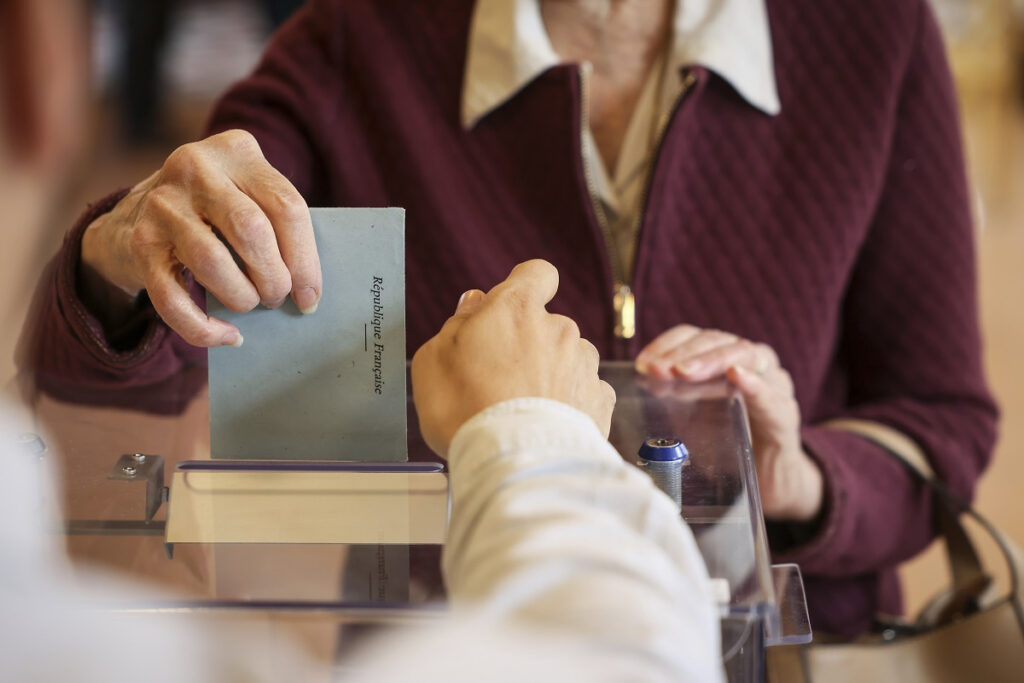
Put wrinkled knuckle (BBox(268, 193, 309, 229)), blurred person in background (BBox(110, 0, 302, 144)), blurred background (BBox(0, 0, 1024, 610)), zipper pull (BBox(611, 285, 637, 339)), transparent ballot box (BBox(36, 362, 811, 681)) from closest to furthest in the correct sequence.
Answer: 1. transparent ballot box (BBox(36, 362, 811, 681))
2. wrinkled knuckle (BBox(268, 193, 309, 229))
3. zipper pull (BBox(611, 285, 637, 339))
4. blurred background (BBox(0, 0, 1024, 610))
5. blurred person in background (BBox(110, 0, 302, 144))

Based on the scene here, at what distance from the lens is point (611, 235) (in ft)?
3.22

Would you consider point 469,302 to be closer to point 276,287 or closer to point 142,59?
point 276,287

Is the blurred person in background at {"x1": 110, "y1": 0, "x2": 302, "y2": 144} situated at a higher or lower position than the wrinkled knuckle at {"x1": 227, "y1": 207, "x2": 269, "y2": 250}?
higher

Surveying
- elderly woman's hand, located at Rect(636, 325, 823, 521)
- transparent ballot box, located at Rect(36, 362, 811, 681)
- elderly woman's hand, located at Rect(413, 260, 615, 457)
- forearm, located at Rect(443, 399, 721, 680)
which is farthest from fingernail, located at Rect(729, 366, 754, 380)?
forearm, located at Rect(443, 399, 721, 680)

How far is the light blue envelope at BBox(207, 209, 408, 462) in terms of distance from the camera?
0.59 meters

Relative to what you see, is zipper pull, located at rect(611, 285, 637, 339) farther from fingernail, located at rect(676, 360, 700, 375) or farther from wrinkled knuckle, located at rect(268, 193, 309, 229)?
wrinkled knuckle, located at rect(268, 193, 309, 229)

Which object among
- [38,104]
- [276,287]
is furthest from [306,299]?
[38,104]

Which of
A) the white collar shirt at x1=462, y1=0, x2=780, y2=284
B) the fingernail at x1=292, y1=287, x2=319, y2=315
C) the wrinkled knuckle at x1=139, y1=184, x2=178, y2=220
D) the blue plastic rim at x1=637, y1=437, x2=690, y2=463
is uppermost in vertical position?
the white collar shirt at x1=462, y1=0, x2=780, y2=284

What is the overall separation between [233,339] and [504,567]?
10.2 inches

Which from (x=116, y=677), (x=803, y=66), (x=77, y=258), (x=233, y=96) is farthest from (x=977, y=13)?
(x=116, y=677)

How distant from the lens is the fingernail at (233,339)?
24.0 inches

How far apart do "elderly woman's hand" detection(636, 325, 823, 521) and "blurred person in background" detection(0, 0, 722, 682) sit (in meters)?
0.24

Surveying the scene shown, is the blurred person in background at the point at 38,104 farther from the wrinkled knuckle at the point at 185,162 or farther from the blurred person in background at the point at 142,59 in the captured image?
the wrinkled knuckle at the point at 185,162

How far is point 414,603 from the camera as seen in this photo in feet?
1.62
